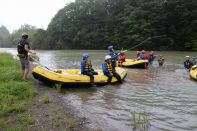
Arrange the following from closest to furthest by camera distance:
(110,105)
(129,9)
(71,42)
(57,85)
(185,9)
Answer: (110,105), (57,85), (185,9), (129,9), (71,42)

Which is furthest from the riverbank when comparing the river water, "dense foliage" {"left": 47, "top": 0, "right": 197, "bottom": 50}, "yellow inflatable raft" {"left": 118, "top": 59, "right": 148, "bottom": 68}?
"dense foliage" {"left": 47, "top": 0, "right": 197, "bottom": 50}

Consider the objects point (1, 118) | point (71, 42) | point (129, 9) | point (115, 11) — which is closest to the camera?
point (1, 118)

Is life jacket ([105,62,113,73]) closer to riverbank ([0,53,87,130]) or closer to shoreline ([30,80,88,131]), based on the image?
riverbank ([0,53,87,130])

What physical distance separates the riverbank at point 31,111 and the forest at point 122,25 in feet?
82.9

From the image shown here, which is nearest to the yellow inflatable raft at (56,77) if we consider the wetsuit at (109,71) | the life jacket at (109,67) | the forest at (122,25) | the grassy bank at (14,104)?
the grassy bank at (14,104)

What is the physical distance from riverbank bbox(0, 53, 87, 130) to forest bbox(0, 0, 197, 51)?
25259 mm

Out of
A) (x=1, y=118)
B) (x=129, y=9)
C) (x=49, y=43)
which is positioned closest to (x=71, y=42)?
(x=49, y=43)

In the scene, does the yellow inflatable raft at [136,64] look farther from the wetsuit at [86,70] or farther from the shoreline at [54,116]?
the shoreline at [54,116]

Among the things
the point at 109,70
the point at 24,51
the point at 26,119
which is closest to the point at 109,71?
the point at 109,70

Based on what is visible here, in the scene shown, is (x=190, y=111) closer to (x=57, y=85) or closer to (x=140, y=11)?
(x=57, y=85)

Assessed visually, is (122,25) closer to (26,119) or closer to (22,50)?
(22,50)

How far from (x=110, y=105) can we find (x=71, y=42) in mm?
44793

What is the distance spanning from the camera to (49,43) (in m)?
53.5

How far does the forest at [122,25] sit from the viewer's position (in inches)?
1540
